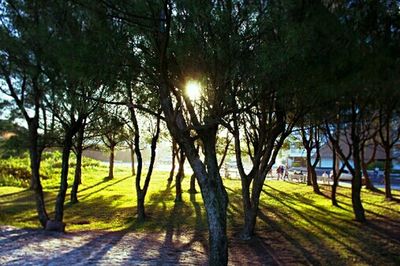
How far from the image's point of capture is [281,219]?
1339cm

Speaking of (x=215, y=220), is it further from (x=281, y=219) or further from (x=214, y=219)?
(x=281, y=219)

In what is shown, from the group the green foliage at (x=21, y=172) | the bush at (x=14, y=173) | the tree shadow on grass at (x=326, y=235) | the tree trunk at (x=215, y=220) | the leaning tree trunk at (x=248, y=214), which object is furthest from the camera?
the green foliage at (x=21, y=172)

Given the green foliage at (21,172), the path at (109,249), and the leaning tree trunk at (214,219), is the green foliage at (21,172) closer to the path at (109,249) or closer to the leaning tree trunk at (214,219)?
the path at (109,249)

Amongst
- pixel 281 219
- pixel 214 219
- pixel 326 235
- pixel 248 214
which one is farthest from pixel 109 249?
pixel 281 219

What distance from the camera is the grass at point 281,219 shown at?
30.4ft

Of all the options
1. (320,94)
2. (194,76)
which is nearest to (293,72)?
(320,94)

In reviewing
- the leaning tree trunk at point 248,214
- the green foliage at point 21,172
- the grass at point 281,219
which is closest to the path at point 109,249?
the leaning tree trunk at point 248,214

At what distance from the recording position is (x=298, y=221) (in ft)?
42.3

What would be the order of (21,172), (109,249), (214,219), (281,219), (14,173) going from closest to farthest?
1. (214,219)
2. (109,249)
3. (281,219)
4. (14,173)
5. (21,172)

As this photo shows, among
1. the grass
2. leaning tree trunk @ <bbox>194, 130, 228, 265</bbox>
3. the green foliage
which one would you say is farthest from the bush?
leaning tree trunk @ <bbox>194, 130, 228, 265</bbox>

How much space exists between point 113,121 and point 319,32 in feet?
29.0

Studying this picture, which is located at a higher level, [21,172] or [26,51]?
[26,51]

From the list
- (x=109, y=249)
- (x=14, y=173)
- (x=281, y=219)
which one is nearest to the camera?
(x=109, y=249)

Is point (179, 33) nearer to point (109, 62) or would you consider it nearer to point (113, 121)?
point (109, 62)
